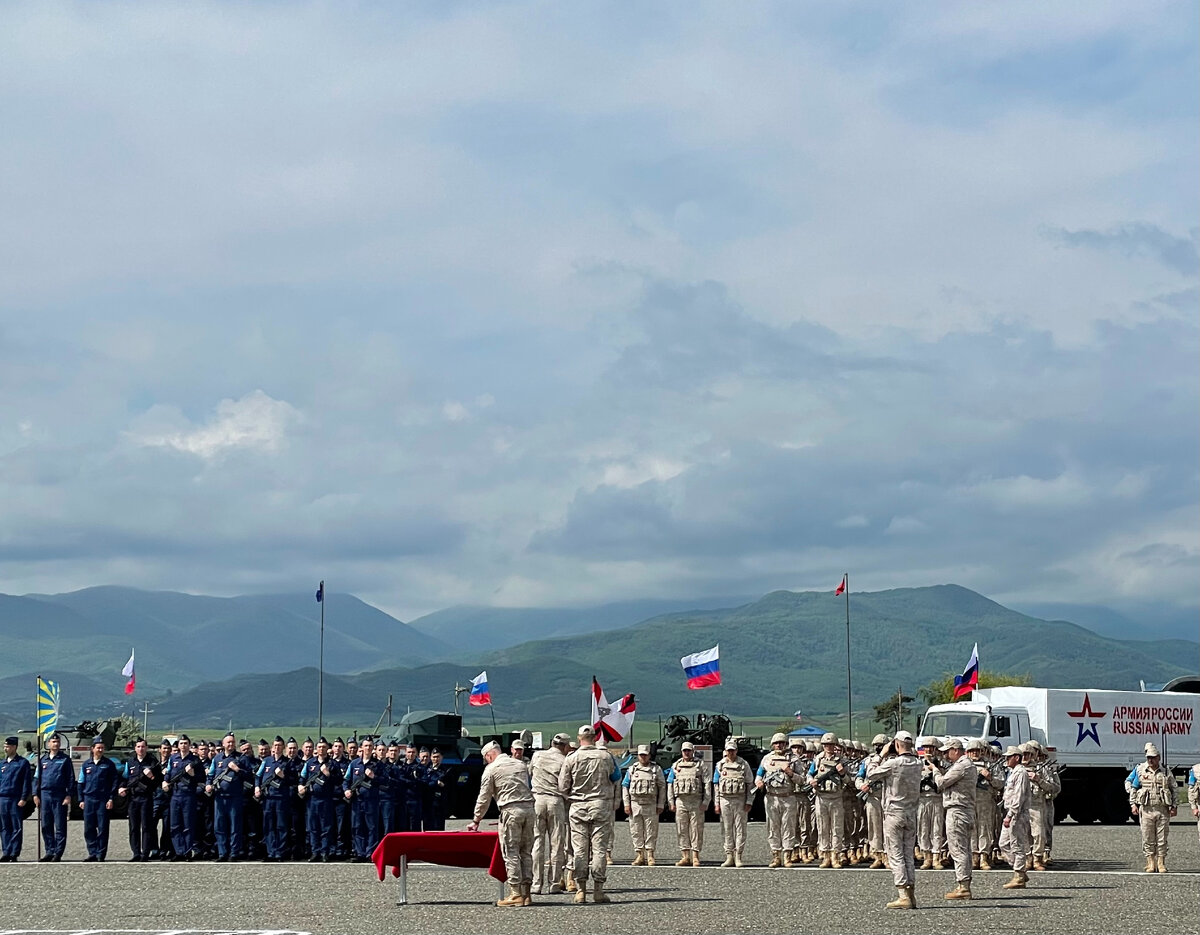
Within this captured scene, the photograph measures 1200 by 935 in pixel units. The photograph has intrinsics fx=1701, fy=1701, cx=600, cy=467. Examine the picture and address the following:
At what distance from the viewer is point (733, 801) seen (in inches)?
954

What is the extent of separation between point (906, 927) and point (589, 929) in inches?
118

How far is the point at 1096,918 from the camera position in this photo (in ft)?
55.3

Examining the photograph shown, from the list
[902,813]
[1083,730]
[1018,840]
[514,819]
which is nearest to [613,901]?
[514,819]

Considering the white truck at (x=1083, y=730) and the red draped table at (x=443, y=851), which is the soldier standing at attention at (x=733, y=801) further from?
the white truck at (x=1083, y=730)

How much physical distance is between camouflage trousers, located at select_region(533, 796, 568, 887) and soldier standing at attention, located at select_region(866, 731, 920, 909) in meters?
3.65

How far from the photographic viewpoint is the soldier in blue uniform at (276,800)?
24.6 metres

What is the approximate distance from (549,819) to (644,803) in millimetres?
4777

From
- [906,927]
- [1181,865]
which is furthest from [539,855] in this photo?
[1181,865]

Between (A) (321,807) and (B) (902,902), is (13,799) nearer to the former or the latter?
(A) (321,807)

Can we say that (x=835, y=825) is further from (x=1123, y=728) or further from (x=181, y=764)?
(x=1123, y=728)

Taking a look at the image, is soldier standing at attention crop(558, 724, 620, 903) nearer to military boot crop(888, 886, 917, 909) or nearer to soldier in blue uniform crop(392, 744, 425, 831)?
military boot crop(888, 886, 917, 909)

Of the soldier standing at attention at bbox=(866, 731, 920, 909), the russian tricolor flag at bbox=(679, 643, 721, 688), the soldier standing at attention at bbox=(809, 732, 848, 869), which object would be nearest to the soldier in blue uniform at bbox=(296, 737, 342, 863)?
the soldier standing at attention at bbox=(809, 732, 848, 869)

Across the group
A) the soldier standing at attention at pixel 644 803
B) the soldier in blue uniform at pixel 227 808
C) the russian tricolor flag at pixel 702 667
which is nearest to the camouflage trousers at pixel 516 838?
the soldier standing at attention at pixel 644 803

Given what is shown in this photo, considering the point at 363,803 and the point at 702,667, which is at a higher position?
the point at 702,667
